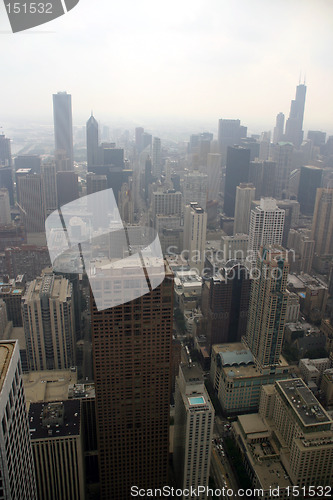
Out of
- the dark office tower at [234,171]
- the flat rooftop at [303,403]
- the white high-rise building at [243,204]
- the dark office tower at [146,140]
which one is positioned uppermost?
the dark office tower at [146,140]

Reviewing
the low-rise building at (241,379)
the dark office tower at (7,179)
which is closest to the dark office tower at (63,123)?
the dark office tower at (7,179)

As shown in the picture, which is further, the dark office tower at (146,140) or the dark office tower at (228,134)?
the dark office tower at (228,134)

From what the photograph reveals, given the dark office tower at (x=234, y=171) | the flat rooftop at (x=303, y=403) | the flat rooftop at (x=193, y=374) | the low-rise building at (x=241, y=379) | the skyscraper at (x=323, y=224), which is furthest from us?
the dark office tower at (x=234, y=171)

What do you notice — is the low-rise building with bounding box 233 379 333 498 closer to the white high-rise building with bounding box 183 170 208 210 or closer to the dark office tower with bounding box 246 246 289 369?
the dark office tower with bounding box 246 246 289 369

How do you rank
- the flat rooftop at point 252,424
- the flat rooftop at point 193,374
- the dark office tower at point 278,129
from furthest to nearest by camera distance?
the dark office tower at point 278,129, the flat rooftop at point 252,424, the flat rooftop at point 193,374

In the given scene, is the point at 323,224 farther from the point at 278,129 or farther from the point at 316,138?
the point at 278,129

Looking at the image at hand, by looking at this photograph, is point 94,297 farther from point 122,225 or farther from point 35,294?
point 35,294

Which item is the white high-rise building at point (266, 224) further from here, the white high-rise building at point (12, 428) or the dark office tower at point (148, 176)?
the white high-rise building at point (12, 428)
